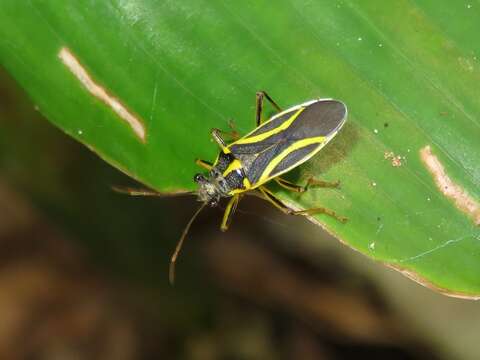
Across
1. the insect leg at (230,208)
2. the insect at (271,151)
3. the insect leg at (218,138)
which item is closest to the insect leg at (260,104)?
the insect at (271,151)

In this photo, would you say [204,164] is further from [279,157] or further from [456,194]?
[456,194]

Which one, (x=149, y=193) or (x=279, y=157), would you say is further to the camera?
(x=149, y=193)

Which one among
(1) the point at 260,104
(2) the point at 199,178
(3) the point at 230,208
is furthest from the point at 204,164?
(3) the point at 230,208

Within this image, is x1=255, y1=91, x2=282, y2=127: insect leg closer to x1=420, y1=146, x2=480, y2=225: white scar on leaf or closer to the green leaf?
the green leaf

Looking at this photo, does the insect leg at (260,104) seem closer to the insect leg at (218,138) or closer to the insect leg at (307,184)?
the insect leg at (218,138)

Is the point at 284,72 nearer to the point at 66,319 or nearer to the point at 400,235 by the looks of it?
the point at 400,235

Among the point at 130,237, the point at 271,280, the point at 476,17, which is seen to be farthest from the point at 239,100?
the point at 271,280
